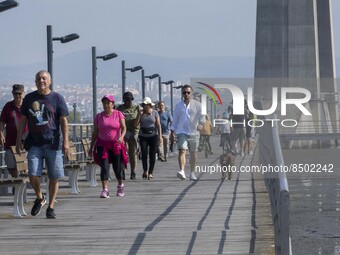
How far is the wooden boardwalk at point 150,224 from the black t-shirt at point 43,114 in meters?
1.00

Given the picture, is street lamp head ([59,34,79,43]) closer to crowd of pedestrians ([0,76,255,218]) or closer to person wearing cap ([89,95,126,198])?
crowd of pedestrians ([0,76,255,218])

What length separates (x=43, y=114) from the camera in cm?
1705

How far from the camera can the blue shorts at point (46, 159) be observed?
17.1 m

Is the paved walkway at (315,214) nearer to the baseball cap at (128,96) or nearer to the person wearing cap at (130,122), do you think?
the person wearing cap at (130,122)

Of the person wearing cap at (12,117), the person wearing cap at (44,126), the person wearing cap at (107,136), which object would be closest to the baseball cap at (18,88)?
the person wearing cap at (12,117)

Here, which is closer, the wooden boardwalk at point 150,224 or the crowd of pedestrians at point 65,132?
the wooden boardwalk at point 150,224

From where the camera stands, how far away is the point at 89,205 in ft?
65.8

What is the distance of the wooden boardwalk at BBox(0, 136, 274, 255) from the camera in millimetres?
14211

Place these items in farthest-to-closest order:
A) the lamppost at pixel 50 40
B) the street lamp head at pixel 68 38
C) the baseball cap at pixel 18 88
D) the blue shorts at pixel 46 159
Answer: the street lamp head at pixel 68 38 → the lamppost at pixel 50 40 → the baseball cap at pixel 18 88 → the blue shorts at pixel 46 159

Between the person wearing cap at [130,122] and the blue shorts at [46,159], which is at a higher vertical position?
the person wearing cap at [130,122]

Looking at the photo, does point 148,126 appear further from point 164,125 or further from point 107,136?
point 164,125

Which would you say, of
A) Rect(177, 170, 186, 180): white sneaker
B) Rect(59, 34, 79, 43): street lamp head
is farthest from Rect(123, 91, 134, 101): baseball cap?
Rect(59, 34, 79, 43): street lamp head

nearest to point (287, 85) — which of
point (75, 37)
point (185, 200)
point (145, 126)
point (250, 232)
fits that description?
point (75, 37)

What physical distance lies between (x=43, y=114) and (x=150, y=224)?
6.02 feet
